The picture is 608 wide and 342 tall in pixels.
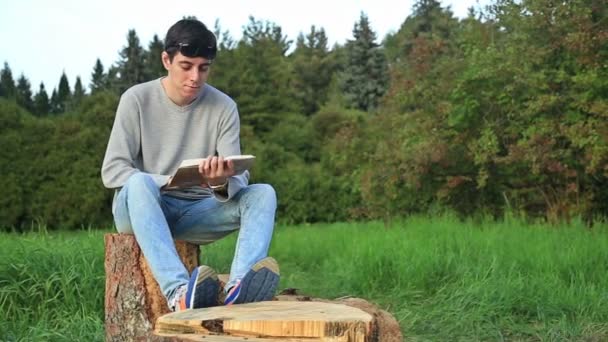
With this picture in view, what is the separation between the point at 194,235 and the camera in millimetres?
2998

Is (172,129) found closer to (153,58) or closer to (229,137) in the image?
(229,137)

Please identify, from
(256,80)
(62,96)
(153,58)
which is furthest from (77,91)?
(256,80)

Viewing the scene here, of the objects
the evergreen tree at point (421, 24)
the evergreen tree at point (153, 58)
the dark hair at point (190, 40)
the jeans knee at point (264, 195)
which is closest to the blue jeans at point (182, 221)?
the jeans knee at point (264, 195)

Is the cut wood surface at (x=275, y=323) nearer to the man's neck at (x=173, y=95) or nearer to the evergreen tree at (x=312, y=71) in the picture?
the man's neck at (x=173, y=95)

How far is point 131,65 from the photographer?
19.8m

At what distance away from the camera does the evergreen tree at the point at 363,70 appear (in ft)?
82.8

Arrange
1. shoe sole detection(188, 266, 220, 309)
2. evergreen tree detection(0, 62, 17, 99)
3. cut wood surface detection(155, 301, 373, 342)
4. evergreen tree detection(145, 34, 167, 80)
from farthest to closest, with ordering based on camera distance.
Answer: evergreen tree detection(145, 34, 167, 80), evergreen tree detection(0, 62, 17, 99), shoe sole detection(188, 266, 220, 309), cut wood surface detection(155, 301, 373, 342)

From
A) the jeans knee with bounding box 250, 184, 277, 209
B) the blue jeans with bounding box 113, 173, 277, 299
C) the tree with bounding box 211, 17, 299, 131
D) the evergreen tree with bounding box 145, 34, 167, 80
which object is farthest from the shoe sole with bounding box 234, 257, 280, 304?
the evergreen tree with bounding box 145, 34, 167, 80

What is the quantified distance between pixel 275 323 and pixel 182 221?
1.02 meters

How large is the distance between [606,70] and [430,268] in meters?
4.34

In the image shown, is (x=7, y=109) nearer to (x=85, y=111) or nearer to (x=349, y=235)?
(x=85, y=111)

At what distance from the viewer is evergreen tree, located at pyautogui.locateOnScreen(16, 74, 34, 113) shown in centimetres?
1750

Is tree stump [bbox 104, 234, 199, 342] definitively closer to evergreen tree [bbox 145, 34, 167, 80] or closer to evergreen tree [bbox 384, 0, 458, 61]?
evergreen tree [bbox 145, 34, 167, 80]

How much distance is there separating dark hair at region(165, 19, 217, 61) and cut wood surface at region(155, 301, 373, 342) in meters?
1.04
